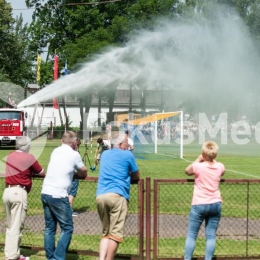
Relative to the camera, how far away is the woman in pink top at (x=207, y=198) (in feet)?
26.3

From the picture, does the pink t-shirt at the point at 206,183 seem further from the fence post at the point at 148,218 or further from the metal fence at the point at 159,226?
the fence post at the point at 148,218

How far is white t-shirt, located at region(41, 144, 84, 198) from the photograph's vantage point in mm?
8219

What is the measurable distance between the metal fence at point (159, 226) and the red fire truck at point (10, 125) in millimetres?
27651

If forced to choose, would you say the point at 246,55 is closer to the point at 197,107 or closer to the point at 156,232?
the point at 197,107

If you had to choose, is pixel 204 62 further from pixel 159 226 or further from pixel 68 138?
pixel 68 138

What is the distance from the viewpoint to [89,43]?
6047 centimetres

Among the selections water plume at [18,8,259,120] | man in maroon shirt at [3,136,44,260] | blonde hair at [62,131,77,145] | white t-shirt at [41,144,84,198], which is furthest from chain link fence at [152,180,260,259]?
water plume at [18,8,259,120]

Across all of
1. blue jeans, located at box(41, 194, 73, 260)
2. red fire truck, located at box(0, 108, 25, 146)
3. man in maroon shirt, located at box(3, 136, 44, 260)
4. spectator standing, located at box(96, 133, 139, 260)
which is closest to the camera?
spectator standing, located at box(96, 133, 139, 260)

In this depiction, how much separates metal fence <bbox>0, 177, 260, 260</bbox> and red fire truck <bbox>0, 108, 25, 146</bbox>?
2765 cm

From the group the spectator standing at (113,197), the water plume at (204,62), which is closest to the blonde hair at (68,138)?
the spectator standing at (113,197)

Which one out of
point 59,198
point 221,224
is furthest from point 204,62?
point 59,198

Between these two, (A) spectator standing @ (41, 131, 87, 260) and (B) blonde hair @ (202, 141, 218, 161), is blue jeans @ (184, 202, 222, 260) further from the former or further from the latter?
(A) spectator standing @ (41, 131, 87, 260)

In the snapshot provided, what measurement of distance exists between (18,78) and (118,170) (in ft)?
225

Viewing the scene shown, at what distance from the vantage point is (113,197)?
7.93 metres
